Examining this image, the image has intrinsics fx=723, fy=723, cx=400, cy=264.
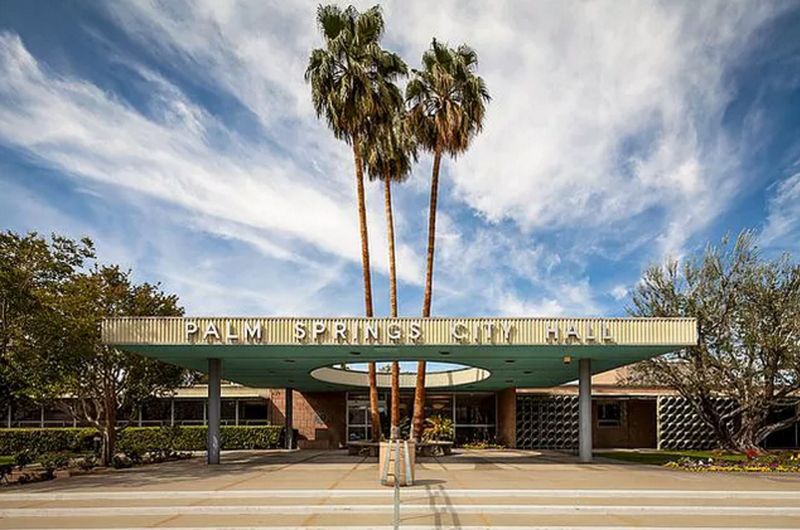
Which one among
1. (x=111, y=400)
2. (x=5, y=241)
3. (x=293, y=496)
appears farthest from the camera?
(x=111, y=400)

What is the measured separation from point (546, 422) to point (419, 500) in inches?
945

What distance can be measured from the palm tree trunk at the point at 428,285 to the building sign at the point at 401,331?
25.4 ft

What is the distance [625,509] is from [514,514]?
2.12 meters

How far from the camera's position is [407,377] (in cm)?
3634

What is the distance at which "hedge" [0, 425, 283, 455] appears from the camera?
1350 inches

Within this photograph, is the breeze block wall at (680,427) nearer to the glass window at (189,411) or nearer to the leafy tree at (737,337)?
the leafy tree at (737,337)

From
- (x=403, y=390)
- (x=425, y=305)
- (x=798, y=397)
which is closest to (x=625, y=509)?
(x=425, y=305)

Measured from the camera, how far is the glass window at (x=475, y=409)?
3850cm

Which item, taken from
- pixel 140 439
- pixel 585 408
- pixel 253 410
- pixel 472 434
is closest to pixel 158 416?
pixel 140 439

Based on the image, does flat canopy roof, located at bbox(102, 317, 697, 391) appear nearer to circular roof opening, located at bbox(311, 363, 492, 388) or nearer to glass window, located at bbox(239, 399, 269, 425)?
circular roof opening, located at bbox(311, 363, 492, 388)

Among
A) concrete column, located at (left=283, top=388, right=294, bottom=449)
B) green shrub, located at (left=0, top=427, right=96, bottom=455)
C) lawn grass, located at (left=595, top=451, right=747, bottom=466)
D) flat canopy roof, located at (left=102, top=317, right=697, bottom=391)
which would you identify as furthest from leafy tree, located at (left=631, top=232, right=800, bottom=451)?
green shrub, located at (left=0, top=427, right=96, bottom=455)

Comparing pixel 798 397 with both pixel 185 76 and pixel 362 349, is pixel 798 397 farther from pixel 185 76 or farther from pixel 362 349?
pixel 185 76

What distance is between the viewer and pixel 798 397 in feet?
102

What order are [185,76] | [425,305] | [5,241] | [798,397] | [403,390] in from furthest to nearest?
[403,390]
[798,397]
[425,305]
[185,76]
[5,241]
